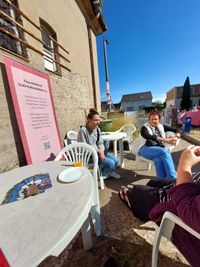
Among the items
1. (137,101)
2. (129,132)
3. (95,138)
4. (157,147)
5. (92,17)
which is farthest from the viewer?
(137,101)

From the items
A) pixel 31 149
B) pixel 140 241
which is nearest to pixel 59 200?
pixel 140 241

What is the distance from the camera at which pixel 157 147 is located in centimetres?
232

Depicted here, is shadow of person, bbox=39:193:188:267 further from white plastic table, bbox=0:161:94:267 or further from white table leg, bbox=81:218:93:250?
white plastic table, bbox=0:161:94:267

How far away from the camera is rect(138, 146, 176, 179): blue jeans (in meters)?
2.16

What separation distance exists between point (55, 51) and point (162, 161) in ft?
10.8

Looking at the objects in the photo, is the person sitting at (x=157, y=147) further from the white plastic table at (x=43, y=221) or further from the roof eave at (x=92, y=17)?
the roof eave at (x=92, y=17)

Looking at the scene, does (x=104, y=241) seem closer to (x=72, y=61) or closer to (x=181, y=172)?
(x=181, y=172)

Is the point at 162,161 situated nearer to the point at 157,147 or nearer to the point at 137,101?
the point at 157,147

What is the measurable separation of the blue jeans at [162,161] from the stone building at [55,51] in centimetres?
205

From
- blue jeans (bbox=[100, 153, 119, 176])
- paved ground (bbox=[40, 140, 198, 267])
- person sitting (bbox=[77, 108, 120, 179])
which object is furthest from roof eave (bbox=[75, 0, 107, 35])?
paved ground (bbox=[40, 140, 198, 267])

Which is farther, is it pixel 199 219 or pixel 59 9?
pixel 59 9

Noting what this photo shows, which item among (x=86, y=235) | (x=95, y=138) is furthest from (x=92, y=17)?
(x=86, y=235)

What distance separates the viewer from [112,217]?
5.85 feet

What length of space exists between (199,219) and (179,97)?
1410 inches
